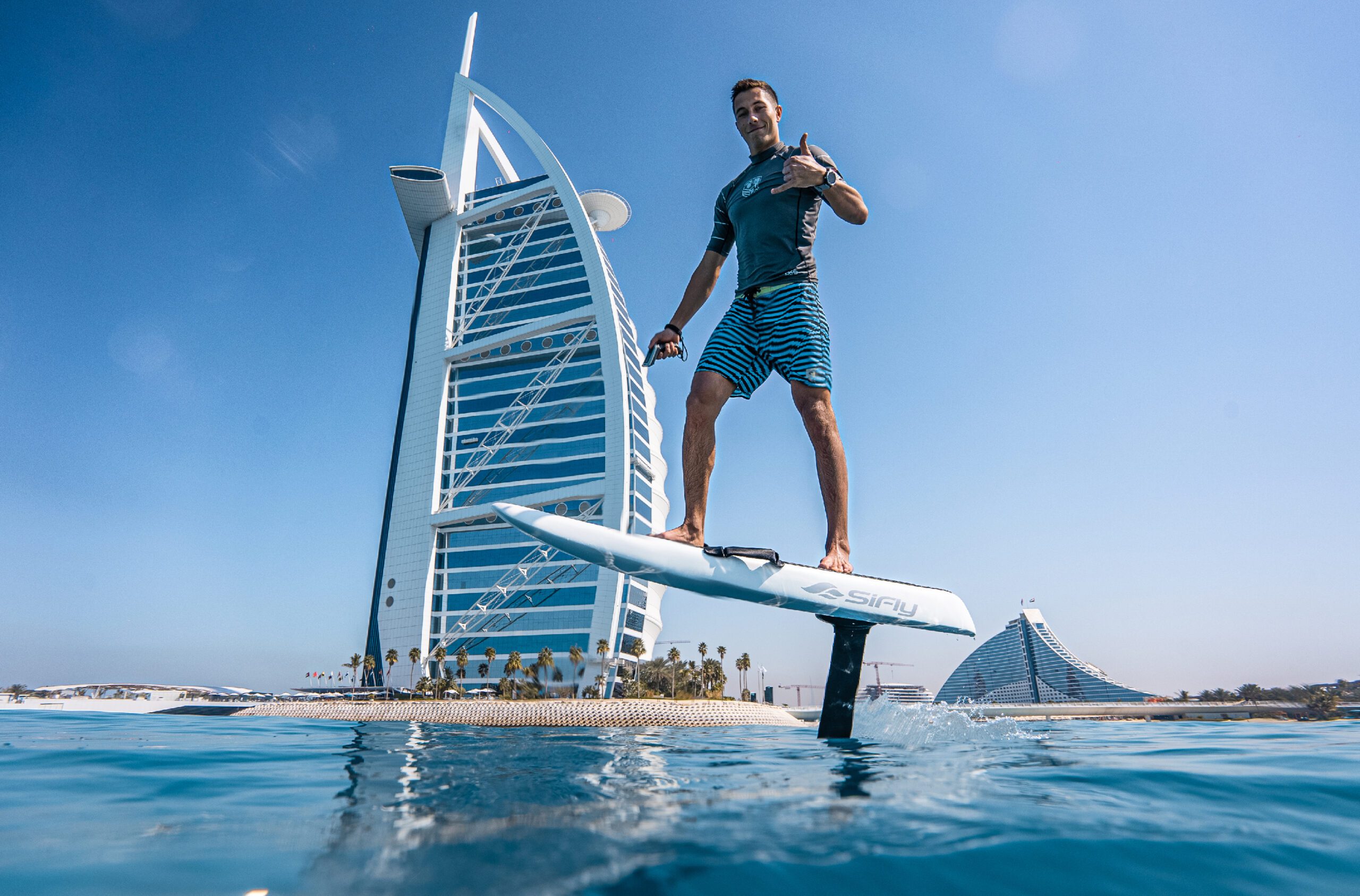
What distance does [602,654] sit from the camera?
149ft

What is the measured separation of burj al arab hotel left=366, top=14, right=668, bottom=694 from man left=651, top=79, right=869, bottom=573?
4036 centimetres

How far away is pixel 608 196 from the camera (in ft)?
202

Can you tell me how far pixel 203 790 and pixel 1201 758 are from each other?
4.30 m

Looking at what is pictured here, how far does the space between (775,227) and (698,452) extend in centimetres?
138

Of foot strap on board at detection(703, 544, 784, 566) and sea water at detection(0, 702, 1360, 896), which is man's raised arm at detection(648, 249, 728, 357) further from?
sea water at detection(0, 702, 1360, 896)

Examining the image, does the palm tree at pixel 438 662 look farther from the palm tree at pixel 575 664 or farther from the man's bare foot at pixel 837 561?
the man's bare foot at pixel 837 561

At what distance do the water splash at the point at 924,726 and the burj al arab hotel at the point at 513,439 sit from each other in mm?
39642

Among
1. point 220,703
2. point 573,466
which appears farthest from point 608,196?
point 220,703

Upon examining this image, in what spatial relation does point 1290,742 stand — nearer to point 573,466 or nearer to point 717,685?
point 573,466

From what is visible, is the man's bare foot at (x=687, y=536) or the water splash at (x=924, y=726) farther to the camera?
the water splash at (x=924, y=726)

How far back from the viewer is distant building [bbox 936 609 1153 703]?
290 feet

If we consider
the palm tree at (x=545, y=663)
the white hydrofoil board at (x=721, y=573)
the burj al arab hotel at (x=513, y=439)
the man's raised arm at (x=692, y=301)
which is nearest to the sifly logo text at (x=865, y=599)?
the white hydrofoil board at (x=721, y=573)

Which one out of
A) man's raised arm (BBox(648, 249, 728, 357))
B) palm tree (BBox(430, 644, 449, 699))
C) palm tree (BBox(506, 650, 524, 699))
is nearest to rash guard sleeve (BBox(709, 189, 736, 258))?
man's raised arm (BBox(648, 249, 728, 357))

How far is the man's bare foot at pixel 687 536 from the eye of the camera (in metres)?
3.48
